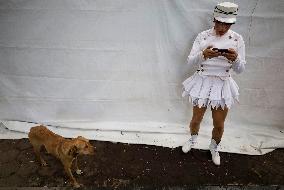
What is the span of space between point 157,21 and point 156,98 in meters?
1.53

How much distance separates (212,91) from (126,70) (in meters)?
1.77

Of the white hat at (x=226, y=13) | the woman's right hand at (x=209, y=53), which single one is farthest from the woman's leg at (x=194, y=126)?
the white hat at (x=226, y=13)

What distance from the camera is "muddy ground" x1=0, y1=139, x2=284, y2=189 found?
16.3 feet

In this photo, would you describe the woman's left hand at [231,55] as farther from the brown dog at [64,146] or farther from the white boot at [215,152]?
the brown dog at [64,146]

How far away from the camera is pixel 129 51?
5.58 meters

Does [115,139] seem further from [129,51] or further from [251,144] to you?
[251,144]

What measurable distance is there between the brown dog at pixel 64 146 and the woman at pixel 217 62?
6.24 feet

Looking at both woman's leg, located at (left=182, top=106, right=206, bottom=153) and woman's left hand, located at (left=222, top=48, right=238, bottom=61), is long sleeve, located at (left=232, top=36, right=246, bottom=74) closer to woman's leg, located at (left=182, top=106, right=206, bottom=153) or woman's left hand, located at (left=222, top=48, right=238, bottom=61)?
woman's left hand, located at (left=222, top=48, right=238, bottom=61)

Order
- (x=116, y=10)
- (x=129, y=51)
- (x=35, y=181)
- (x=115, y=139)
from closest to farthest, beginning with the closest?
1. (x=35, y=181)
2. (x=116, y=10)
3. (x=129, y=51)
4. (x=115, y=139)

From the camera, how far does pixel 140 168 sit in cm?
532

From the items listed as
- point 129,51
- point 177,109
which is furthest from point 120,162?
point 129,51

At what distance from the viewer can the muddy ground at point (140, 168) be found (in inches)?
196

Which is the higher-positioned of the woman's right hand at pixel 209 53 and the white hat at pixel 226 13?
the white hat at pixel 226 13

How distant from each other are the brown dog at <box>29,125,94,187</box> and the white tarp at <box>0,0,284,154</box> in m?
1.37
